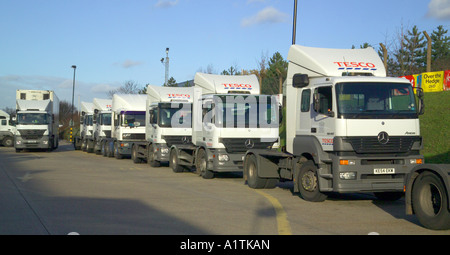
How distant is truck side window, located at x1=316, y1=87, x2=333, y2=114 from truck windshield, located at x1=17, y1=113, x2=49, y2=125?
26764 millimetres

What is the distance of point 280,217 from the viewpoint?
9.35 m

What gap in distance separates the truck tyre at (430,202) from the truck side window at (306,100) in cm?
368

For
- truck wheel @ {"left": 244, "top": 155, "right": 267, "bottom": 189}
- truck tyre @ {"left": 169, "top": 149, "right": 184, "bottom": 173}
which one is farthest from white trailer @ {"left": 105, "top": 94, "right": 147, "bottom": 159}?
truck wheel @ {"left": 244, "top": 155, "right": 267, "bottom": 189}

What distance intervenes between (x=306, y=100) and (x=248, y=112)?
3.98 metres

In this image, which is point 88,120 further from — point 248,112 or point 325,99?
point 325,99

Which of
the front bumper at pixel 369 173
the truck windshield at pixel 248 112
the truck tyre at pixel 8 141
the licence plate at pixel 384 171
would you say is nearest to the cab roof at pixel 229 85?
the truck windshield at pixel 248 112

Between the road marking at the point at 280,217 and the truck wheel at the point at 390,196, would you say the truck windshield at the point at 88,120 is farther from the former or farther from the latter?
the truck wheel at the point at 390,196

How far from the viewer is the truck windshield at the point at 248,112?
15297 mm

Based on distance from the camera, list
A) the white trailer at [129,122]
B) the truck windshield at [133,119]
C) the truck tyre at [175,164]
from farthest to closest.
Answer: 1. the white trailer at [129,122]
2. the truck windshield at [133,119]
3. the truck tyre at [175,164]

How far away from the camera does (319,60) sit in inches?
450

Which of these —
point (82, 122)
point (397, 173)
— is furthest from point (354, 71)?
point (82, 122)
